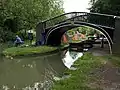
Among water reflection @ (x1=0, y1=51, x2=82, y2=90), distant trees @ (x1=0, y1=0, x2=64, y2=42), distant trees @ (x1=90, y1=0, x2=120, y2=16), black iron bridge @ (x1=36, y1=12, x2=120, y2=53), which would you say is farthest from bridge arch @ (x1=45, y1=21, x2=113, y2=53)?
distant trees @ (x1=0, y1=0, x2=64, y2=42)

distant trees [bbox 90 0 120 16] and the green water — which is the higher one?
distant trees [bbox 90 0 120 16]

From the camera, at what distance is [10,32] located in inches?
1254

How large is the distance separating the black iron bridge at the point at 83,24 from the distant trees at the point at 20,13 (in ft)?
24.5

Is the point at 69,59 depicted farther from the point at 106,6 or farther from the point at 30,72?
the point at 30,72

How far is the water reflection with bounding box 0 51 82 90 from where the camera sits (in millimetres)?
11395

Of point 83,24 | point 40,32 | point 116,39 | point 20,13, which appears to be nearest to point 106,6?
point 83,24

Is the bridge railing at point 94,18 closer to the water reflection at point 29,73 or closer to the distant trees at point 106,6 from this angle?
the distant trees at point 106,6

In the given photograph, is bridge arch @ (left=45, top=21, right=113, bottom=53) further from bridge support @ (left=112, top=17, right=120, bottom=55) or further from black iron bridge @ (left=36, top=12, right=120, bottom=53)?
bridge support @ (left=112, top=17, right=120, bottom=55)

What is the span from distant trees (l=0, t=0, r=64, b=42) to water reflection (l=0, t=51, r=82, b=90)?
13354mm

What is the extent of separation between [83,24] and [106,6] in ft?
7.77

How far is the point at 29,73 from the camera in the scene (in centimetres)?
1450

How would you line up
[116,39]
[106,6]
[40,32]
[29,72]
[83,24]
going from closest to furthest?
[29,72] < [116,39] < [83,24] < [106,6] < [40,32]

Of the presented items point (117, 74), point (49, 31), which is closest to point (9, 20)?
point (49, 31)

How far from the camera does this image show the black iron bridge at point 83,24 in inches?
733
